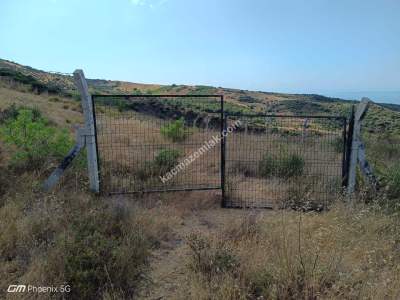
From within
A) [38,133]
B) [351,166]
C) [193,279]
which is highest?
[38,133]

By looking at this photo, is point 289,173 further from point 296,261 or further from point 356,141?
point 296,261

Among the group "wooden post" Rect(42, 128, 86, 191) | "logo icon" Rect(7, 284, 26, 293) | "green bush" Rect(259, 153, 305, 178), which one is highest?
"wooden post" Rect(42, 128, 86, 191)

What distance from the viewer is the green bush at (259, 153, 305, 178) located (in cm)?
768

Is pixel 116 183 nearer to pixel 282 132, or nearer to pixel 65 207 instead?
pixel 65 207

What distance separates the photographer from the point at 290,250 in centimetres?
353

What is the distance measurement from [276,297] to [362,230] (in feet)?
6.39

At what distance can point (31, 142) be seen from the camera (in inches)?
249

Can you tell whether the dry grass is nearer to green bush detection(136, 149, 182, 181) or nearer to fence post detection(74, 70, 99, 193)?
fence post detection(74, 70, 99, 193)

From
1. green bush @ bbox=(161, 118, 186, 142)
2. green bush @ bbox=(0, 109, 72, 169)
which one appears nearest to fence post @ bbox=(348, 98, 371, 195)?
green bush @ bbox=(161, 118, 186, 142)

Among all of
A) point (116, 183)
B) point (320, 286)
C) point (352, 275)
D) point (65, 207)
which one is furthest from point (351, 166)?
point (65, 207)

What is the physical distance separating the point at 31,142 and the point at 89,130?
1488 millimetres

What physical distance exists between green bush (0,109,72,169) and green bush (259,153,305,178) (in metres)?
4.61

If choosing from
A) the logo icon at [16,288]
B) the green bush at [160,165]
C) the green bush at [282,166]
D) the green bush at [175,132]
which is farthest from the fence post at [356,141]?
the green bush at [175,132]

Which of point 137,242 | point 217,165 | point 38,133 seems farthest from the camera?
point 217,165
